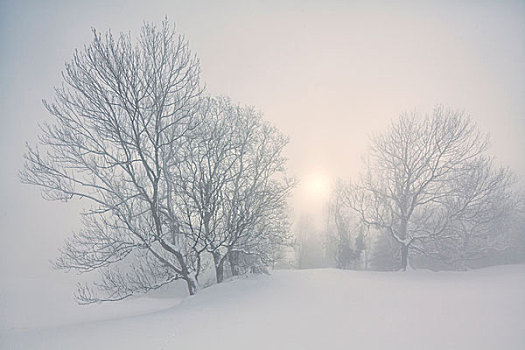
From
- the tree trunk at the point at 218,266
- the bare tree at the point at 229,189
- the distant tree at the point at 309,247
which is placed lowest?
the distant tree at the point at 309,247

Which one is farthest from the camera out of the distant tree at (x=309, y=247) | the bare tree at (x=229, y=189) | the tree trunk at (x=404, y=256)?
the distant tree at (x=309, y=247)

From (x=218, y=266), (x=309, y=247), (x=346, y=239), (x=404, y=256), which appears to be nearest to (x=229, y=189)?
(x=218, y=266)

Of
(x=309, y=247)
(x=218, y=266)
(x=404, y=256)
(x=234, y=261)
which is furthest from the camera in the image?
(x=309, y=247)

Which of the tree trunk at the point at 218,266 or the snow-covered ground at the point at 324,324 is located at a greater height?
the tree trunk at the point at 218,266

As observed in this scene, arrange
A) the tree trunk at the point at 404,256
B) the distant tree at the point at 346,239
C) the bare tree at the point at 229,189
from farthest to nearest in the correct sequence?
1. the distant tree at the point at 346,239
2. the tree trunk at the point at 404,256
3. the bare tree at the point at 229,189

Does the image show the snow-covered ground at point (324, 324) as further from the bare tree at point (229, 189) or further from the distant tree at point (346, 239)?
the distant tree at point (346, 239)

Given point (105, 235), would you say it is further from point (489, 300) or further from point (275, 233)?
point (489, 300)

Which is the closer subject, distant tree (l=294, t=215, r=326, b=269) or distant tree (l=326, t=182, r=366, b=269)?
distant tree (l=326, t=182, r=366, b=269)

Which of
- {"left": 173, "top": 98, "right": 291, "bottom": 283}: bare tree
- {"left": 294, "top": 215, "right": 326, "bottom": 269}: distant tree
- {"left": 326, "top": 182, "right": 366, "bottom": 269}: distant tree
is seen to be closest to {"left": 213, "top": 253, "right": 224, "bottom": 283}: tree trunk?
{"left": 173, "top": 98, "right": 291, "bottom": 283}: bare tree

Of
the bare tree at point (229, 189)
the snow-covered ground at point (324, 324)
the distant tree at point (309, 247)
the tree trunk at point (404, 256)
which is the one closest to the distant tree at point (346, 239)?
the distant tree at point (309, 247)

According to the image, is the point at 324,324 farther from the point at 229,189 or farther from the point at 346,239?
the point at 346,239

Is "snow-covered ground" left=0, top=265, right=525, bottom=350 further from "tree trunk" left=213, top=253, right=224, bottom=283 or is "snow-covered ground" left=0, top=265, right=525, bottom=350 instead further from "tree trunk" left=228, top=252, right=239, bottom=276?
"tree trunk" left=228, top=252, right=239, bottom=276

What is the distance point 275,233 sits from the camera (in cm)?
1175

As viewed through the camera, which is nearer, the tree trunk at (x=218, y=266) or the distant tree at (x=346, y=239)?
the tree trunk at (x=218, y=266)
